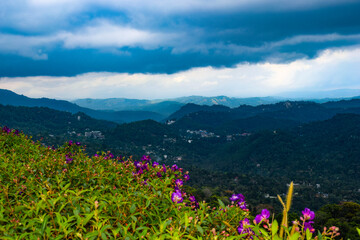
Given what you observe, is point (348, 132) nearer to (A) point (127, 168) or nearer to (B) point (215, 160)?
(B) point (215, 160)

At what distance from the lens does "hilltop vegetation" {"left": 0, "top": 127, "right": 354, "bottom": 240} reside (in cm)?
334

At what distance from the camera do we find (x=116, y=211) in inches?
166

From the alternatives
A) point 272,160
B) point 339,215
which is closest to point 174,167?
point 339,215

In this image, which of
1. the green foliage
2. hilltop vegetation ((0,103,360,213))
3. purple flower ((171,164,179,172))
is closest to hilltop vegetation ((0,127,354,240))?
purple flower ((171,164,179,172))

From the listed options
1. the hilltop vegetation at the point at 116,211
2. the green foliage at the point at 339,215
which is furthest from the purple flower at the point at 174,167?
the green foliage at the point at 339,215

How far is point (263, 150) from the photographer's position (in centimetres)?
18075

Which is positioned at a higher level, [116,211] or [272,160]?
[116,211]

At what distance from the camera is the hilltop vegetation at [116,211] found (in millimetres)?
3342

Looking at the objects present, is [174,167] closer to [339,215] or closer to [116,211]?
[116,211]

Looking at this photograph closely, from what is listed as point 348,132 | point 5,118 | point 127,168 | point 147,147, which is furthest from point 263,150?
point 5,118

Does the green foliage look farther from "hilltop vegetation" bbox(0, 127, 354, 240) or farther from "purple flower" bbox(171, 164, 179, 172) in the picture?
"hilltop vegetation" bbox(0, 127, 354, 240)

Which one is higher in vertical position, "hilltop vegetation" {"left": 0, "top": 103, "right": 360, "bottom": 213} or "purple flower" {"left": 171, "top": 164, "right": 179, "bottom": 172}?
"purple flower" {"left": 171, "top": 164, "right": 179, "bottom": 172}

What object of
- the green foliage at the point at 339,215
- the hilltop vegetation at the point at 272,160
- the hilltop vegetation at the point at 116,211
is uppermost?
the hilltop vegetation at the point at 116,211

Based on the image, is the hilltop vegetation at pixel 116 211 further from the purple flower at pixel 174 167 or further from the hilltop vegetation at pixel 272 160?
the hilltop vegetation at pixel 272 160
